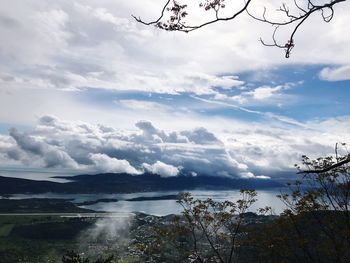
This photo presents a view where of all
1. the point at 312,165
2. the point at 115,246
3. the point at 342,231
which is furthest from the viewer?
the point at 115,246

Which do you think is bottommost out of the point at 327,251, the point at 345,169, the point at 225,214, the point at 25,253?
the point at 25,253

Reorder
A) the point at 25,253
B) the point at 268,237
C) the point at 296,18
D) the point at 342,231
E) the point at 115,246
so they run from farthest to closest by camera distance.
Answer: the point at 115,246 < the point at 25,253 < the point at 268,237 < the point at 342,231 < the point at 296,18

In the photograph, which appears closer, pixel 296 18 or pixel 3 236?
pixel 296 18

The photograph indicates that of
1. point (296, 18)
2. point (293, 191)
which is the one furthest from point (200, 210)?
point (296, 18)

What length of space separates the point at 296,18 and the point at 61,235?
7905 inches

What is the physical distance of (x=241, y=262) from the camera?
9400cm

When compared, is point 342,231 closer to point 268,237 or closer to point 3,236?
point 268,237

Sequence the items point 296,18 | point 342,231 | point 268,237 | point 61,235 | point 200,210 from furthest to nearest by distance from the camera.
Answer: point 61,235 → point 200,210 → point 268,237 → point 342,231 → point 296,18

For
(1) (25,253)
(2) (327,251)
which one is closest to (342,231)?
(2) (327,251)

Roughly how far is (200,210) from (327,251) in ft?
27.3

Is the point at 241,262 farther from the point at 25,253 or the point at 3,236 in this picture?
the point at 3,236

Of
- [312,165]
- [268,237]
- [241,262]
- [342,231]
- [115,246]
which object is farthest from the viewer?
[115,246]

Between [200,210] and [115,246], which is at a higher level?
[200,210]

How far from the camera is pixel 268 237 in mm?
24031
